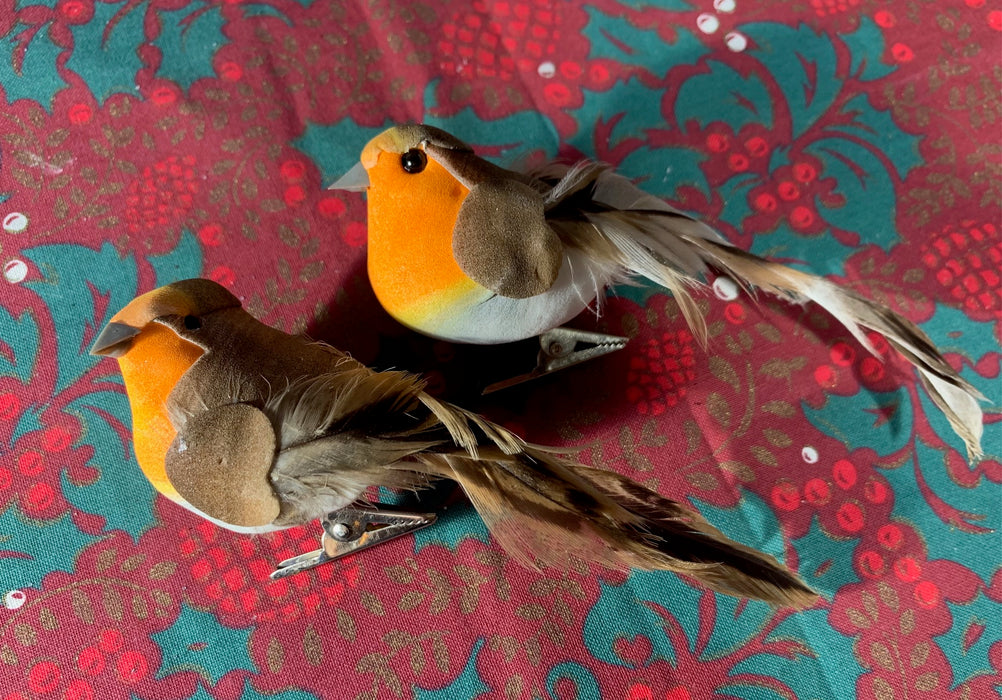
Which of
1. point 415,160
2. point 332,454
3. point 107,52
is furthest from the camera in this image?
point 107,52

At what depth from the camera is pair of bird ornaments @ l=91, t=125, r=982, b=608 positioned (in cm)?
44

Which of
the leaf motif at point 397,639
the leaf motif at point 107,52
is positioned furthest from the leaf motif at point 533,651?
the leaf motif at point 107,52

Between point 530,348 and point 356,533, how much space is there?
254 mm

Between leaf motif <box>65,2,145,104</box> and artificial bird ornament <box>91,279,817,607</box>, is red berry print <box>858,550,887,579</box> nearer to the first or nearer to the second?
artificial bird ornament <box>91,279,817,607</box>

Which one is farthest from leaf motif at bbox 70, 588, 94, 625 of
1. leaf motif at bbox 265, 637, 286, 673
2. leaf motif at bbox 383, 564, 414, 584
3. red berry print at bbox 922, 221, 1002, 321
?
red berry print at bbox 922, 221, 1002, 321

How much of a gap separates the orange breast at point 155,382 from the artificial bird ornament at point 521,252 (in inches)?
7.0

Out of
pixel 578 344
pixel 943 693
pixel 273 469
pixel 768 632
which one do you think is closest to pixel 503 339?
pixel 578 344

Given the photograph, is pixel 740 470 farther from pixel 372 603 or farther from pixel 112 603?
pixel 112 603

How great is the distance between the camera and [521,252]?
509mm

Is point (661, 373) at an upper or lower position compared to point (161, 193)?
lower

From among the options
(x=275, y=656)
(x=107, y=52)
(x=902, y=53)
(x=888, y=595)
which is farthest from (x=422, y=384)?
(x=902, y=53)

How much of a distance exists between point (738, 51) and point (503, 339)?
1.79 feet

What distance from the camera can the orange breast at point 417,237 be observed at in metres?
0.52

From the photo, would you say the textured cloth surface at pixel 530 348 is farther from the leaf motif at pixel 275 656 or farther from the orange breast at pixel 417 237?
the orange breast at pixel 417 237
